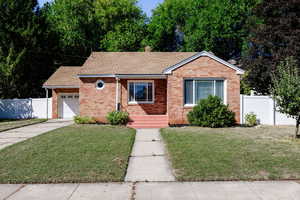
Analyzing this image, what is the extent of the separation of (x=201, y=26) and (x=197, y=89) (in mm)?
20576

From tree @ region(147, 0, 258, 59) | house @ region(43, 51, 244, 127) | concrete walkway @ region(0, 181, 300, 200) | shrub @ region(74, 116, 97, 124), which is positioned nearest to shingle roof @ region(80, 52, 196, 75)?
house @ region(43, 51, 244, 127)

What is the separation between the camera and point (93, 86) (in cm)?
1866

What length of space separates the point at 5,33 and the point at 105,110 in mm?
16766

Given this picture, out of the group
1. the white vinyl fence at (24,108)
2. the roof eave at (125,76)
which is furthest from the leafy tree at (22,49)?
the roof eave at (125,76)

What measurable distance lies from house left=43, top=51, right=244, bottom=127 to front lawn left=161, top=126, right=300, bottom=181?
5.39 metres

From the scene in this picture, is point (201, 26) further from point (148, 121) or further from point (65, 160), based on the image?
point (65, 160)

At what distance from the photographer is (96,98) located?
18.7 meters

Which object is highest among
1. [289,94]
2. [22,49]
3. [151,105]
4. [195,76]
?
[22,49]

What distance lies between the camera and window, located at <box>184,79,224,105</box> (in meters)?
16.8

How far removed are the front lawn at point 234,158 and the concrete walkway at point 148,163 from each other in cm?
30

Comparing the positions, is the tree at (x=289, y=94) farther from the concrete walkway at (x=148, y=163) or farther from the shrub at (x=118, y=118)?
the shrub at (x=118, y=118)

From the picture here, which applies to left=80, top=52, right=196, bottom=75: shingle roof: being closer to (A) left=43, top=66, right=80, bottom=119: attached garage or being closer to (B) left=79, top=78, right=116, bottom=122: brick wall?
(B) left=79, top=78, right=116, bottom=122: brick wall

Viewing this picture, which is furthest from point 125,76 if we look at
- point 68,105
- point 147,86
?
point 68,105

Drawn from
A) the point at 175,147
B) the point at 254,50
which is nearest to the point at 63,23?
the point at 254,50
